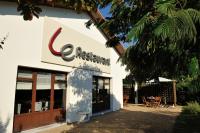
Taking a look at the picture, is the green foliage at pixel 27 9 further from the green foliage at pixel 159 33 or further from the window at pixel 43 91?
the window at pixel 43 91

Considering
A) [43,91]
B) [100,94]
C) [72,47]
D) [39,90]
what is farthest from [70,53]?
[100,94]

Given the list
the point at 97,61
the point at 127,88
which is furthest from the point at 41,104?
the point at 127,88

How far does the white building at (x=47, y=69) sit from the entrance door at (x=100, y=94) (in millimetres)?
60

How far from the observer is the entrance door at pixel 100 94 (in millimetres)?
14607

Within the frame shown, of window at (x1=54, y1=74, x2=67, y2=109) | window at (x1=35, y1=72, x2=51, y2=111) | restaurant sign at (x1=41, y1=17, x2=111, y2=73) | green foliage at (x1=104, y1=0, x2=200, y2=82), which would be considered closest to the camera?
green foliage at (x1=104, y1=0, x2=200, y2=82)

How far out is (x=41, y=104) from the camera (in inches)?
393

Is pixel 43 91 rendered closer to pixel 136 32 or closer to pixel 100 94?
pixel 100 94

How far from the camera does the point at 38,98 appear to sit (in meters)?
9.84

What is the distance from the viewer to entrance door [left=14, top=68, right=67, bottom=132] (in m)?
8.93

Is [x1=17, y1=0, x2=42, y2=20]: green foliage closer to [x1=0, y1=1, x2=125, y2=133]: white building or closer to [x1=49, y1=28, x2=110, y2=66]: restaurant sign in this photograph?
[x1=0, y1=1, x2=125, y2=133]: white building

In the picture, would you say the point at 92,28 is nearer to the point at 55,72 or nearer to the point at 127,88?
the point at 55,72

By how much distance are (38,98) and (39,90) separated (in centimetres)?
31

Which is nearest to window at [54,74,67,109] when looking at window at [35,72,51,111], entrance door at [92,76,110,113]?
window at [35,72,51,111]

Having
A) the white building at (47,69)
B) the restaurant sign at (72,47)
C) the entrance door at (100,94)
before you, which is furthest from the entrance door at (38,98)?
the entrance door at (100,94)
